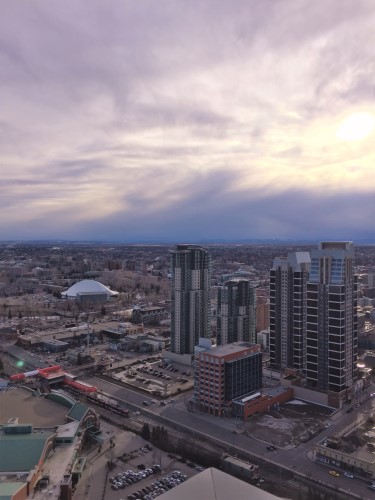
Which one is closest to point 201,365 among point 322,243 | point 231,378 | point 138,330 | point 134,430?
point 231,378

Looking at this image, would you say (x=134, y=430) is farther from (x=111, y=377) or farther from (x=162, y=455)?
(x=111, y=377)

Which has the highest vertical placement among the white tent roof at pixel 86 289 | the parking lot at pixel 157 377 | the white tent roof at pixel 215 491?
the white tent roof at pixel 215 491

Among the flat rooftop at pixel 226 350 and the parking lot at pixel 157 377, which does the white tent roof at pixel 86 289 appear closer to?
the parking lot at pixel 157 377

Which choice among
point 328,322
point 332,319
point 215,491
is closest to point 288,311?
point 328,322

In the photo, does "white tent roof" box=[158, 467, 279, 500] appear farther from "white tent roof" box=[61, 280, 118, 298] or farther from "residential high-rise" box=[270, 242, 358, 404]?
"white tent roof" box=[61, 280, 118, 298]

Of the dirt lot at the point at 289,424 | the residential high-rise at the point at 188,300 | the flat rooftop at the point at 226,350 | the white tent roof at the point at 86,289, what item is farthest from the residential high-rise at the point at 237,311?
the white tent roof at the point at 86,289

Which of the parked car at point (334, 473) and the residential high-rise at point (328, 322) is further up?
the residential high-rise at point (328, 322)
